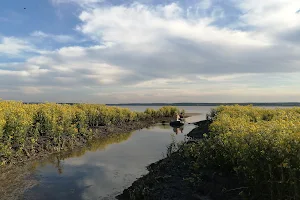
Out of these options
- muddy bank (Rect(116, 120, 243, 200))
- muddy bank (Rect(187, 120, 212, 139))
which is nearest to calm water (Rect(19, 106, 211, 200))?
muddy bank (Rect(116, 120, 243, 200))

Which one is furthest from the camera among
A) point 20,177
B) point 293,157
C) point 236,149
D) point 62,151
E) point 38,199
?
point 62,151

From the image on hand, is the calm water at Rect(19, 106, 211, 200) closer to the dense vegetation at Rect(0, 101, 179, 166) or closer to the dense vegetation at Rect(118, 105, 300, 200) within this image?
the dense vegetation at Rect(0, 101, 179, 166)

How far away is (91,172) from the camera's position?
14.3 meters

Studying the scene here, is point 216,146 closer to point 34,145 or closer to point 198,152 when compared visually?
point 198,152

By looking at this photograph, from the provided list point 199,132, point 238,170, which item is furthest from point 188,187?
point 199,132

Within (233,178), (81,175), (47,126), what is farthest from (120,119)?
(233,178)

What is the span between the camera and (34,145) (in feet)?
59.9

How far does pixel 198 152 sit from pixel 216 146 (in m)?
1.42

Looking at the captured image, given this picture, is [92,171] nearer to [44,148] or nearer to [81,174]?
[81,174]

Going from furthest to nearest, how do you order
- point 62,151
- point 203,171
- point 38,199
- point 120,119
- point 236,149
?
point 120,119
point 62,151
point 38,199
point 203,171
point 236,149

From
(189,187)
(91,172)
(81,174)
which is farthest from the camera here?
(91,172)

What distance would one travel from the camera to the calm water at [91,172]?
11.2m

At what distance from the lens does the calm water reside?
11.2 m

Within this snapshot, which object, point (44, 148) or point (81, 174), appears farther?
point (44, 148)
